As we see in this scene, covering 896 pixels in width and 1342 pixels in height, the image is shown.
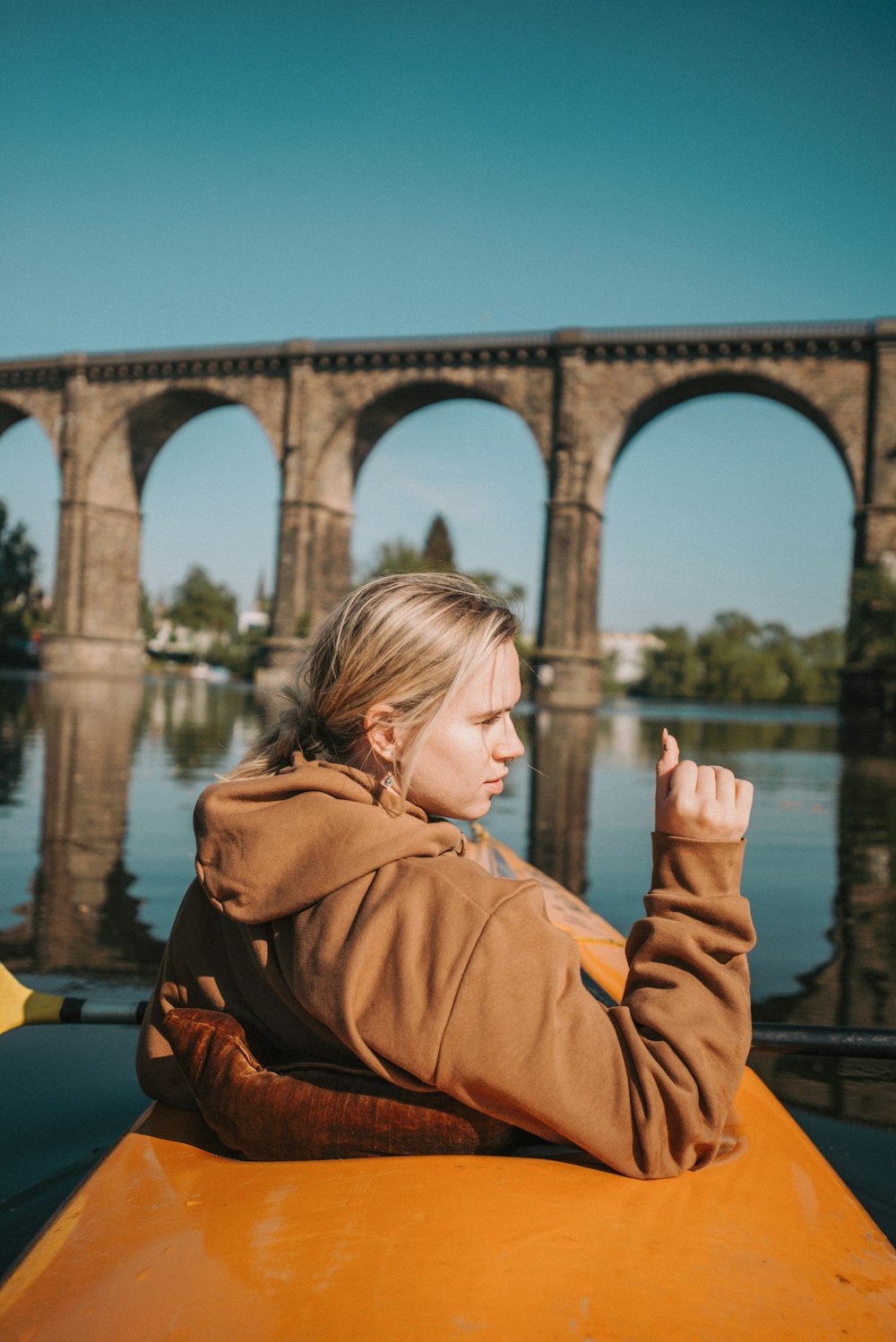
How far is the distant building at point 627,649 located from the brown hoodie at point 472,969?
103 meters

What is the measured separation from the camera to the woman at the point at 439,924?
3.34 ft

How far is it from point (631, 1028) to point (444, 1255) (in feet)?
0.93

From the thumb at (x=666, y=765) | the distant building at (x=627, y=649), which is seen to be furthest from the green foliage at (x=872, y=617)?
the distant building at (x=627, y=649)

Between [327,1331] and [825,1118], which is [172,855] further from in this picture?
[327,1331]

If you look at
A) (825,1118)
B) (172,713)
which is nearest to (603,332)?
(172,713)

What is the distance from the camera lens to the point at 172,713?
16.8 m

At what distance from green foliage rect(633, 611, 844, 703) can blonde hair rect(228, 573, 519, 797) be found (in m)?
66.0

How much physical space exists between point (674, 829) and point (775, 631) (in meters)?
83.7

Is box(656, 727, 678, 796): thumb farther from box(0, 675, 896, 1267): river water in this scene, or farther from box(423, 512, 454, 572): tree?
box(423, 512, 454, 572): tree

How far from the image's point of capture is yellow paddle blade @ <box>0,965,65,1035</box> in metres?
1.97

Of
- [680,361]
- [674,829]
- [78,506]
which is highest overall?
[680,361]

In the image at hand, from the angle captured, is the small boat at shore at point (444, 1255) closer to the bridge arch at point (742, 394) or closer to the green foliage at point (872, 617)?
the green foliage at point (872, 617)

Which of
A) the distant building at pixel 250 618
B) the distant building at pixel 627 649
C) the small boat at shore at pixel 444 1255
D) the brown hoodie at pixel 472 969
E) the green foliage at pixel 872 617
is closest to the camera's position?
the small boat at shore at pixel 444 1255

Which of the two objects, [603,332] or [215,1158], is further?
[603,332]
